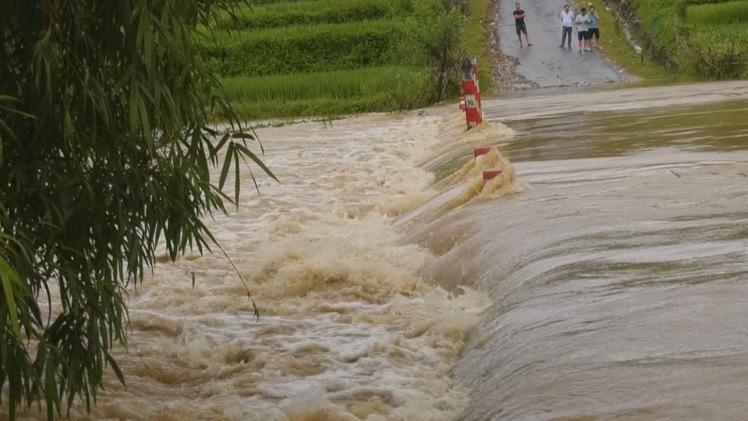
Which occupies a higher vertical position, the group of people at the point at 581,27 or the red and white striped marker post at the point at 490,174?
the group of people at the point at 581,27

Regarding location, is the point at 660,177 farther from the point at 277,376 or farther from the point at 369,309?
the point at 277,376

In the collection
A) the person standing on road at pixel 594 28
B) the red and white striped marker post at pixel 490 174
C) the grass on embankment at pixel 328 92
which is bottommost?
the grass on embankment at pixel 328 92

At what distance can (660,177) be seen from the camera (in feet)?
29.0

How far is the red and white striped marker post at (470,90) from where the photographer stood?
14250 mm

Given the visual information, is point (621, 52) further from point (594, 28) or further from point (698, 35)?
point (698, 35)

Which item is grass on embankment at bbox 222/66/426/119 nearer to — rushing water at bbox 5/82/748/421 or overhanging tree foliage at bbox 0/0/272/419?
rushing water at bbox 5/82/748/421

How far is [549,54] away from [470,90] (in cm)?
1435

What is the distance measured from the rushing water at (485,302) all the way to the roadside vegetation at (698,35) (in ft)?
31.8

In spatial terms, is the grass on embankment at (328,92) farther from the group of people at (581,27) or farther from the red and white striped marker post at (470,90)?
the red and white striped marker post at (470,90)

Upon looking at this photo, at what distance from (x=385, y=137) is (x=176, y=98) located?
13.6 meters

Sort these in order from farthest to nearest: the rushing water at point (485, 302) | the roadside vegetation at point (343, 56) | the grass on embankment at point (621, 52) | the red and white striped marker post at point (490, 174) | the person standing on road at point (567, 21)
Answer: the person standing on road at point (567, 21) → the grass on embankment at point (621, 52) → the roadside vegetation at point (343, 56) → the red and white striped marker post at point (490, 174) → the rushing water at point (485, 302)

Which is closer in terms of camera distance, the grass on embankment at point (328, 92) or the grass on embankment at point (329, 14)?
the grass on embankment at point (328, 92)

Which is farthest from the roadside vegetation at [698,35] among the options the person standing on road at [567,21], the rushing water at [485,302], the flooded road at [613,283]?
the flooded road at [613,283]

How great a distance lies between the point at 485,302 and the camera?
6641 millimetres
